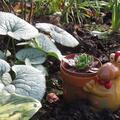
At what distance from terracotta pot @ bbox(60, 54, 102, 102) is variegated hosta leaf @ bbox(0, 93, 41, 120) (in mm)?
249

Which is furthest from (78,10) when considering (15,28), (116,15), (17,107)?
(17,107)

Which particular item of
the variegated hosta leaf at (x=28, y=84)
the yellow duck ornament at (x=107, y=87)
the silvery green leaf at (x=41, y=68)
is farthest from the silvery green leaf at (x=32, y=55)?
the yellow duck ornament at (x=107, y=87)

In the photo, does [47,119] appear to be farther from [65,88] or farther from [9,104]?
[9,104]

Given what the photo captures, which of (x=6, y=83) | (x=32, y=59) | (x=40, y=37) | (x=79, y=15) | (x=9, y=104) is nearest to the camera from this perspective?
(x=9, y=104)

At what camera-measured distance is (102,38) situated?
85.7 inches

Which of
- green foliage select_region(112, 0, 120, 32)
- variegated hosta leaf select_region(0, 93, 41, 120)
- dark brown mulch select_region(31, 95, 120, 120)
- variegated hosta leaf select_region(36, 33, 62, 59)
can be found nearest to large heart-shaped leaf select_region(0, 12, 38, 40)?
variegated hosta leaf select_region(36, 33, 62, 59)

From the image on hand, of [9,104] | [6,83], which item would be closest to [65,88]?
[6,83]

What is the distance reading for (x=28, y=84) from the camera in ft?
4.78

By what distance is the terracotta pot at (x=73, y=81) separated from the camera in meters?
1.47

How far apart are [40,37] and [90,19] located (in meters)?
0.73

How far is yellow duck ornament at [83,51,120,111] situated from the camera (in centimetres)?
140

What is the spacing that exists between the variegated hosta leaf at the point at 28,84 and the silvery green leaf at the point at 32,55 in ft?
0.58

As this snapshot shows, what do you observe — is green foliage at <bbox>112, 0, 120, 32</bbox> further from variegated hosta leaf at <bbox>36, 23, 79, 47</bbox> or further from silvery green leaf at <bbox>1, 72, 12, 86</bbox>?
silvery green leaf at <bbox>1, 72, 12, 86</bbox>

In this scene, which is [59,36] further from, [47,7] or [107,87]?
[47,7]
